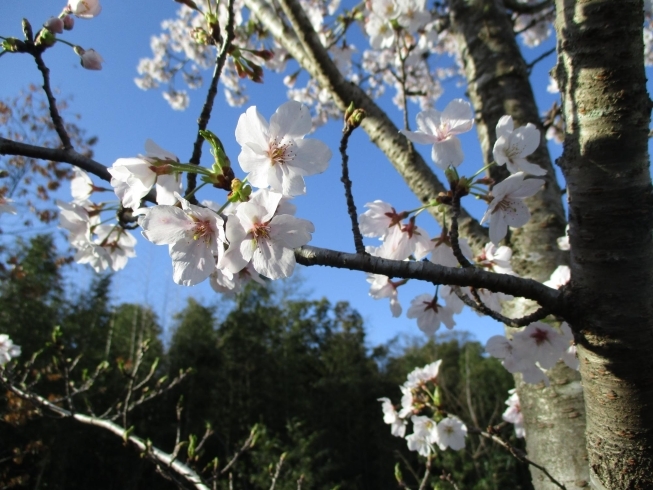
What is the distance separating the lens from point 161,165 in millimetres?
719

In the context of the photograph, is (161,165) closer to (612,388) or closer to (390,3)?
(612,388)

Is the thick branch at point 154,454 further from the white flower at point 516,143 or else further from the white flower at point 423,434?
the white flower at point 516,143

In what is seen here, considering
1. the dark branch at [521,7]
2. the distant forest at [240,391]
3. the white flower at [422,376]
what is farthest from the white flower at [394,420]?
the distant forest at [240,391]

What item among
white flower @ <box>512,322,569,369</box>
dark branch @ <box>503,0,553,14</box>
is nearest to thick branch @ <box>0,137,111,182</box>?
white flower @ <box>512,322,569,369</box>

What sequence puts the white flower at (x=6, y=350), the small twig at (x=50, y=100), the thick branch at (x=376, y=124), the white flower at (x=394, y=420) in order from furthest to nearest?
1. the white flower at (x=6, y=350)
2. the white flower at (x=394, y=420)
3. the thick branch at (x=376, y=124)
4. the small twig at (x=50, y=100)

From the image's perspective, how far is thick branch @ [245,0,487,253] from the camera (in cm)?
138

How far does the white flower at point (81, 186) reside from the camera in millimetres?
1207

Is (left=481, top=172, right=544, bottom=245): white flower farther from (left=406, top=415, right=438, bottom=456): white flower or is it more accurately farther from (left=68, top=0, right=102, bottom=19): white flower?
(left=406, top=415, right=438, bottom=456): white flower

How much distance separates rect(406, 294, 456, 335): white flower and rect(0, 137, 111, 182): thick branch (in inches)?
31.7

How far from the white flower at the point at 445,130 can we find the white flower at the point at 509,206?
4.2 inches

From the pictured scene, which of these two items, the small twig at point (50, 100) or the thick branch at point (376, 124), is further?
the thick branch at point (376, 124)

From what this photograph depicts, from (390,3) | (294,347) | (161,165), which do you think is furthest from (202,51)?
(294,347)

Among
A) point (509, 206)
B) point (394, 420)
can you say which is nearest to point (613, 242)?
point (509, 206)

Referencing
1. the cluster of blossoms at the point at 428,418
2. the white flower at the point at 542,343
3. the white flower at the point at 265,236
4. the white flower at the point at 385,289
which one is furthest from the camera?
the cluster of blossoms at the point at 428,418
